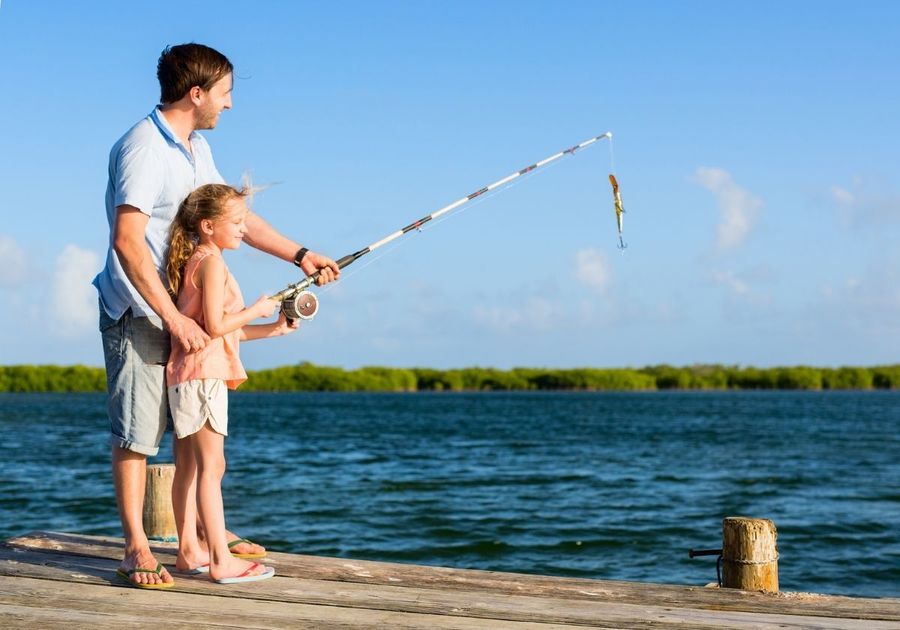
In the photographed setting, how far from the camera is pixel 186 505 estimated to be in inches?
154

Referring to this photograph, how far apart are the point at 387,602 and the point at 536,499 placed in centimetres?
1254

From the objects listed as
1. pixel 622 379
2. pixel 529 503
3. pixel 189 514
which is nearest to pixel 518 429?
pixel 529 503

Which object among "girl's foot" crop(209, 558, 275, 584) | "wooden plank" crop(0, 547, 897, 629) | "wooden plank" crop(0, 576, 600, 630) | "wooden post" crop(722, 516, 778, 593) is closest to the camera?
"wooden plank" crop(0, 576, 600, 630)

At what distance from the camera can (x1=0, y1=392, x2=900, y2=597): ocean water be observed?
11367 millimetres

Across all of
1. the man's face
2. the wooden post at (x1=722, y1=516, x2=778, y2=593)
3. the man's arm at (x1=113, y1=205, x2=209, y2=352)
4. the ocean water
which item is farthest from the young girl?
the ocean water

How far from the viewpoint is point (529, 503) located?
1541 centimetres

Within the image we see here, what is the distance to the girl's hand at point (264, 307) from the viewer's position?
3.73 m

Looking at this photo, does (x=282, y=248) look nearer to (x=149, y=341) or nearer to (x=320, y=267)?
(x=320, y=267)

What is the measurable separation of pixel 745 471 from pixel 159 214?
63.2 feet

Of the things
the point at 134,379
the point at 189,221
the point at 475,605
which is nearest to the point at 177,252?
the point at 189,221

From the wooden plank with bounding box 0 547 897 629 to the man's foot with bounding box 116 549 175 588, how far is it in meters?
0.05

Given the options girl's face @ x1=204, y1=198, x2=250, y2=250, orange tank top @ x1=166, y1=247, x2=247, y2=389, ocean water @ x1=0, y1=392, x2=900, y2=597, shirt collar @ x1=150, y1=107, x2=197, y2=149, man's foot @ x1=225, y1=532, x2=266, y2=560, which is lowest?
ocean water @ x1=0, y1=392, x2=900, y2=597

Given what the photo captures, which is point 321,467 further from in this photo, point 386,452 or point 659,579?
point 659,579

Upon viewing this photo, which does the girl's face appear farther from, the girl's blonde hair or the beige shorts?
the beige shorts
